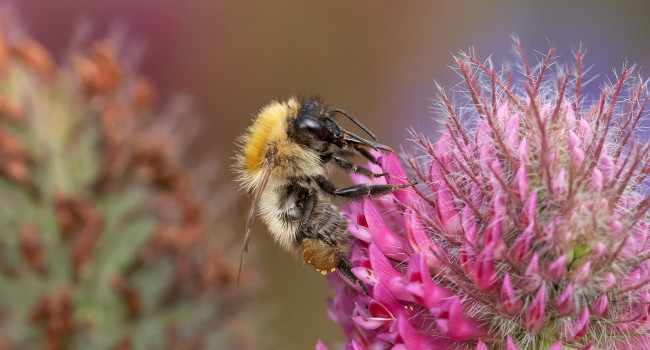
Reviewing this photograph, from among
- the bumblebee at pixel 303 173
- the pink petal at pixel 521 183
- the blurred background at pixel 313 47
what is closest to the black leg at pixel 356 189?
the bumblebee at pixel 303 173

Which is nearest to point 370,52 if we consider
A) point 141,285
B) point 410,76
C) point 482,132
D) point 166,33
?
point 410,76

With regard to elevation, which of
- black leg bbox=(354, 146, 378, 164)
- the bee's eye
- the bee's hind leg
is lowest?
the bee's hind leg

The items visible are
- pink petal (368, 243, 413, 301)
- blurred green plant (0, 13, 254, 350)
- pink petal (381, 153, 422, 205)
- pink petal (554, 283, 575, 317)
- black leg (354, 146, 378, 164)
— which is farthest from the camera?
blurred green plant (0, 13, 254, 350)

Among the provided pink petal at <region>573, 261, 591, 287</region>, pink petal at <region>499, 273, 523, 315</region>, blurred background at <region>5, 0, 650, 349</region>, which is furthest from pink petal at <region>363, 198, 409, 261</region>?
blurred background at <region>5, 0, 650, 349</region>

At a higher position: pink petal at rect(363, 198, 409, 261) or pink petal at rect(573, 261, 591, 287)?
pink petal at rect(363, 198, 409, 261)

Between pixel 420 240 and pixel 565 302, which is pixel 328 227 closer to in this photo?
pixel 420 240

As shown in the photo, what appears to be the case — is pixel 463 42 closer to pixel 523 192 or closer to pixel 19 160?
pixel 19 160

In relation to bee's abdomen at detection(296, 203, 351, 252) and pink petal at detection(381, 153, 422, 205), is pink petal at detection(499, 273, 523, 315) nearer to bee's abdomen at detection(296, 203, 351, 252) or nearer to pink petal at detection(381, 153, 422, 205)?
pink petal at detection(381, 153, 422, 205)
